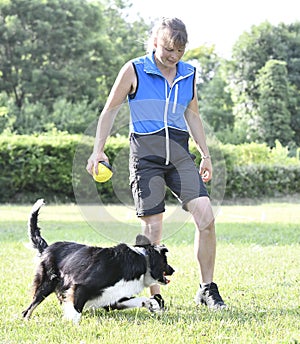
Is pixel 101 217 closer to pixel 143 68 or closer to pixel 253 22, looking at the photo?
pixel 143 68

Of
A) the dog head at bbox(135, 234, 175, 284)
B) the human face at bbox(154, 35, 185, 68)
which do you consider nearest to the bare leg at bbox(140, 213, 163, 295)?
the dog head at bbox(135, 234, 175, 284)

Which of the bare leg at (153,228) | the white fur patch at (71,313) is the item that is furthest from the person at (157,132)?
the white fur patch at (71,313)

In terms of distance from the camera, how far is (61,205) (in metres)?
17.0

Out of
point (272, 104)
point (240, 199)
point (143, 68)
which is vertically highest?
point (143, 68)

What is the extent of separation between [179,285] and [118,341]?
6.68 ft

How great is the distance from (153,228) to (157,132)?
0.77 metres

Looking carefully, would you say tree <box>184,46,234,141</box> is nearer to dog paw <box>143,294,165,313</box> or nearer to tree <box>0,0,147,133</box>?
tree <box>0,0,147,133</box>

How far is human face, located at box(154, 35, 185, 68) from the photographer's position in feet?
15.1

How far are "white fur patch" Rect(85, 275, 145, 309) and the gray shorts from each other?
0.56 m

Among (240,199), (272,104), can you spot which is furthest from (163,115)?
(272,104)

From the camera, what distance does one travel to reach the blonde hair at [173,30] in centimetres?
456

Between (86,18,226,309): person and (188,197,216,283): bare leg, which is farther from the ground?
(86,18,226,309): person

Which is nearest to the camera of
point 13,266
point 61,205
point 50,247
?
point 50,247

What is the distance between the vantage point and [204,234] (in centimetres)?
498
